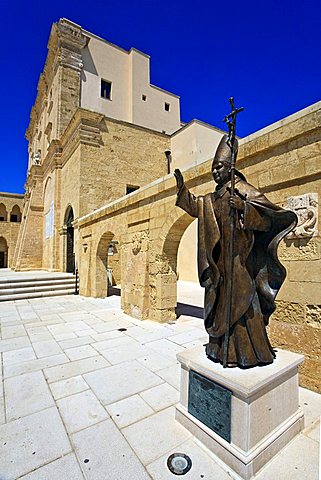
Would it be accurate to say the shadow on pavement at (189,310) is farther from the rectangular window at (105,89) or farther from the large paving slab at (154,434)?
the rectangular window at (105,89)

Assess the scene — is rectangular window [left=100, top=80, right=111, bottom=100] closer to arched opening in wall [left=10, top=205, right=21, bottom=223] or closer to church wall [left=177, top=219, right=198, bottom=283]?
church wall [left=177, top=219, right=198, bottom=283]

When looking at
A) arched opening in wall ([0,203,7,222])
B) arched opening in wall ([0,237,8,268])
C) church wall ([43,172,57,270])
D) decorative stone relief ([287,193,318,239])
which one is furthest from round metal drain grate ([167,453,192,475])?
arched opening in wall ([0,203,7,222])

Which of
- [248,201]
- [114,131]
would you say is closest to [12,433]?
[248,201]

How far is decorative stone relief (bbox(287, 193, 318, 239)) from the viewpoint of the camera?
314 cm

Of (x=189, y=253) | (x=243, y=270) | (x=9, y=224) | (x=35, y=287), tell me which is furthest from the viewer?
(x=9, y=224)

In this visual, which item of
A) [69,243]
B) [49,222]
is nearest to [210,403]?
[69,243]

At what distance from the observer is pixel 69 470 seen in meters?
1.92

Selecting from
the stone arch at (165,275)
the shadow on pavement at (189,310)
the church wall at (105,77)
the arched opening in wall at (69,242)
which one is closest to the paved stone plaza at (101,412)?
the stone arch at (165,275)

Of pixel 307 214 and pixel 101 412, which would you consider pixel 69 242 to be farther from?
pixel 307 214

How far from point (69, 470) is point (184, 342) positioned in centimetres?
304

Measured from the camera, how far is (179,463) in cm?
195

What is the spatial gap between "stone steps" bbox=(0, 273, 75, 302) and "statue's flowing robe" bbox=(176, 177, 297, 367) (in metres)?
9.12

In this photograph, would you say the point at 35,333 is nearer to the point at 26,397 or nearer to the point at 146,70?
Answer: the point at 26,397

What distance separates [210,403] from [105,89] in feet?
71.3
